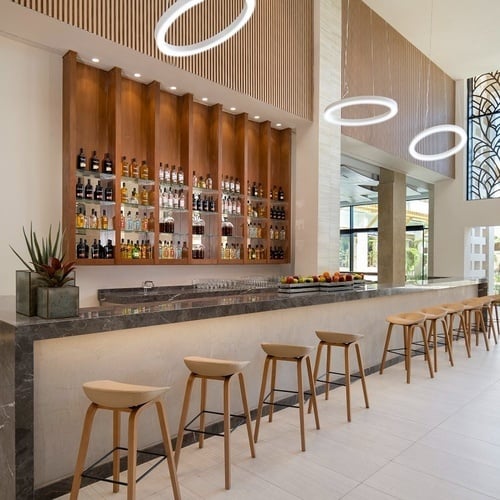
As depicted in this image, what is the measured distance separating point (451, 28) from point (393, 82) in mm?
1472

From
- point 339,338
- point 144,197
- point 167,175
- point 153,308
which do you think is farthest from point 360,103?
point 153,308

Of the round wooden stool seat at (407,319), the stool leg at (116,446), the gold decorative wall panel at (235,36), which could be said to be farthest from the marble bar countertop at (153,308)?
the gold decorative wall panel at (235,36)

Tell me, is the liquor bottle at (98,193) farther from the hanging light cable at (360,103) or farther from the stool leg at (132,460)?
the stool leg at (132,460)

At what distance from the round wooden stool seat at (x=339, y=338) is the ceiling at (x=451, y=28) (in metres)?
6.19

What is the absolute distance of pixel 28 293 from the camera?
244 cm

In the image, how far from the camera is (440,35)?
8.36 m

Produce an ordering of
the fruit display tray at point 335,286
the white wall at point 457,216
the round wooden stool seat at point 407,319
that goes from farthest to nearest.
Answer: the white wall at point 457,216 → the round wooden stool seat at point 407,319 → the fruit display tray at point 335,286

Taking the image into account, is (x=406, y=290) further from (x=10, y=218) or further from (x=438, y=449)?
(x=10, y=218)

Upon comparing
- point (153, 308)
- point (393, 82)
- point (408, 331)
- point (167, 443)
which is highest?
point (393, 82)

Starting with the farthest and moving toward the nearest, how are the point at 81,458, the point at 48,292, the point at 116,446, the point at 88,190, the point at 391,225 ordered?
the point at 391,225, the point at 88,190, the point at 116,446, the point at 48,292, the point at 81,458

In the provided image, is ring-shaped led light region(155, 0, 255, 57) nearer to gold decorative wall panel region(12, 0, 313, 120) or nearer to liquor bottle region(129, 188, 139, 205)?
gold decorative wall panel region(12, 0, 313, 120)

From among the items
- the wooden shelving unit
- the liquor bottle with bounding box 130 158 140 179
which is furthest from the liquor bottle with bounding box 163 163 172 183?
the liquor bottle with bounding box 130 158 140 179

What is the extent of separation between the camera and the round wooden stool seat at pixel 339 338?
3705 millimetres

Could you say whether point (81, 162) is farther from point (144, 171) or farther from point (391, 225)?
point (391, 225)
